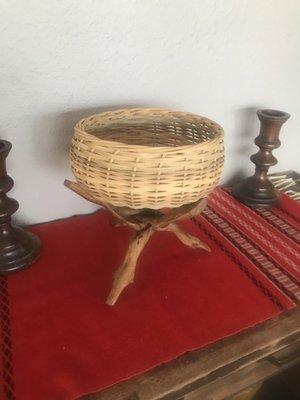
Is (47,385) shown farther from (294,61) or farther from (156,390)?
(294,61)

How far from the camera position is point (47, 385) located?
1.70ft

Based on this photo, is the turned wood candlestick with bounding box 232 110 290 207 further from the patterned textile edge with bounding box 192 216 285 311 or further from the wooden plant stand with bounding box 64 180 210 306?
the wooden plant stand with bounding box 64 180 210 306

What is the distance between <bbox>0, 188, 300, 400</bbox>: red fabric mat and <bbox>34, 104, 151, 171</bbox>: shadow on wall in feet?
0.52

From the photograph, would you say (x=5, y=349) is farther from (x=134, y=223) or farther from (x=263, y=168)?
(x=263, y=168)

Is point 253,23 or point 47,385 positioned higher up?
point 253,23

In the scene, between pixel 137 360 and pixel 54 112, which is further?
pixel 54 112

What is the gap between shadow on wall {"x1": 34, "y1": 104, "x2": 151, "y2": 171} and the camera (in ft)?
2.66

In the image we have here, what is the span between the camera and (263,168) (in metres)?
1.00

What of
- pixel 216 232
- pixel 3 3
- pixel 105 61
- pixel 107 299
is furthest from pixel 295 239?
pixel 3 3

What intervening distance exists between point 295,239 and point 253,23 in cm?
54

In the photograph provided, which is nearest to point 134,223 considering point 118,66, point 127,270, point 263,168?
point 127,270

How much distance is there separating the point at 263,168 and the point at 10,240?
25.8 inches

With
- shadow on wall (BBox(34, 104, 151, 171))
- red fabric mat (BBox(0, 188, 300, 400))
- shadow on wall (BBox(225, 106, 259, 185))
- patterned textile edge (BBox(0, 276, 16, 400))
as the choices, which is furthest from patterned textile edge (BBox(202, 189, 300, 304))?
patterned textile edge (BBox(0, 276, 16, 400))

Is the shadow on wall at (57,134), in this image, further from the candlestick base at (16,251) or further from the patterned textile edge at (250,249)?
the patterned textile edge at (250,249)
